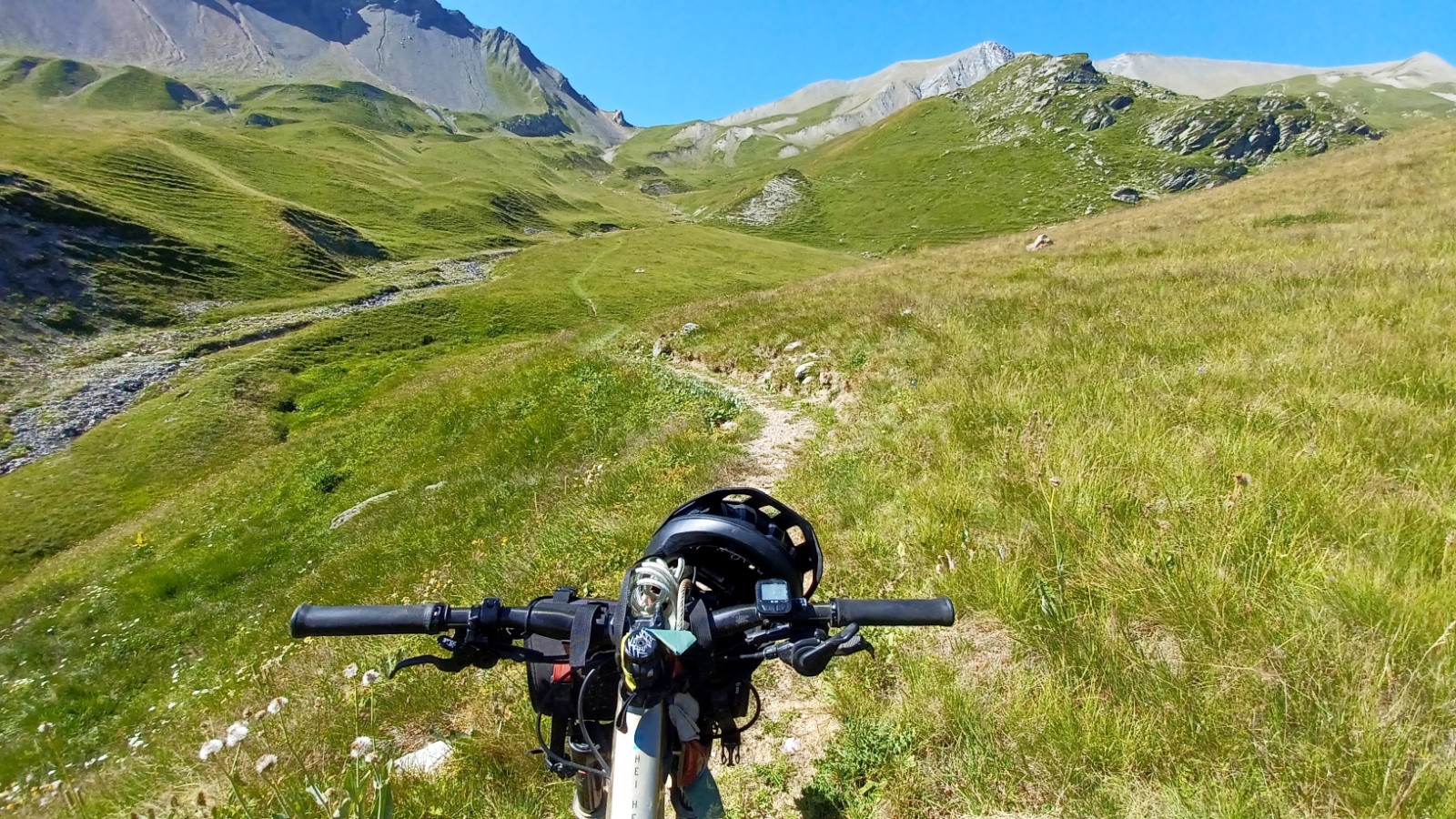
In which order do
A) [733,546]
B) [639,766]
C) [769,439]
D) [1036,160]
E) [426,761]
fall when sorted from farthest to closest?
[1036,160] < [769,439] < [426,761] < [733,546] < [639,766]

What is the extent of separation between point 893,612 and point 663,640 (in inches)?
34.4

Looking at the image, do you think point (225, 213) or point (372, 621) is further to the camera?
point (225, 213)

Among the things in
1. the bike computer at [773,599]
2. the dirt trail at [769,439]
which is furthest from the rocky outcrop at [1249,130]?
the bike computer at [773,599]

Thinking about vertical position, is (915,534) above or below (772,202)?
below

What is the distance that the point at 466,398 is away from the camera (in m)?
20.5

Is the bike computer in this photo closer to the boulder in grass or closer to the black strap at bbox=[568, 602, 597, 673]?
the black strap at bbox=[568, 602, 597, 673]

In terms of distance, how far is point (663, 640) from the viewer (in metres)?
1.65

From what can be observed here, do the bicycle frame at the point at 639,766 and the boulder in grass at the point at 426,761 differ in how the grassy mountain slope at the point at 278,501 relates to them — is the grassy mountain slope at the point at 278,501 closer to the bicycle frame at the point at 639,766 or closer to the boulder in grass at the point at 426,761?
the boulder in grass at the point at 426,761

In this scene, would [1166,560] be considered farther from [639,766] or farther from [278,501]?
[278,501]

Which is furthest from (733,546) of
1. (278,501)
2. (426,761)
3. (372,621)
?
(278,501)

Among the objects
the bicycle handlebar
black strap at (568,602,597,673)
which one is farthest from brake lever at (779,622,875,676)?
black strap at (568,602,597,673)

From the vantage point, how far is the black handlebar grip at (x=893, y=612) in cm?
205

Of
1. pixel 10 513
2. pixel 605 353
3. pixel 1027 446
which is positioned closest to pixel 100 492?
pixel 10 513

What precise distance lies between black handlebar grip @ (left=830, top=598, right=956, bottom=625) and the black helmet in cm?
21
